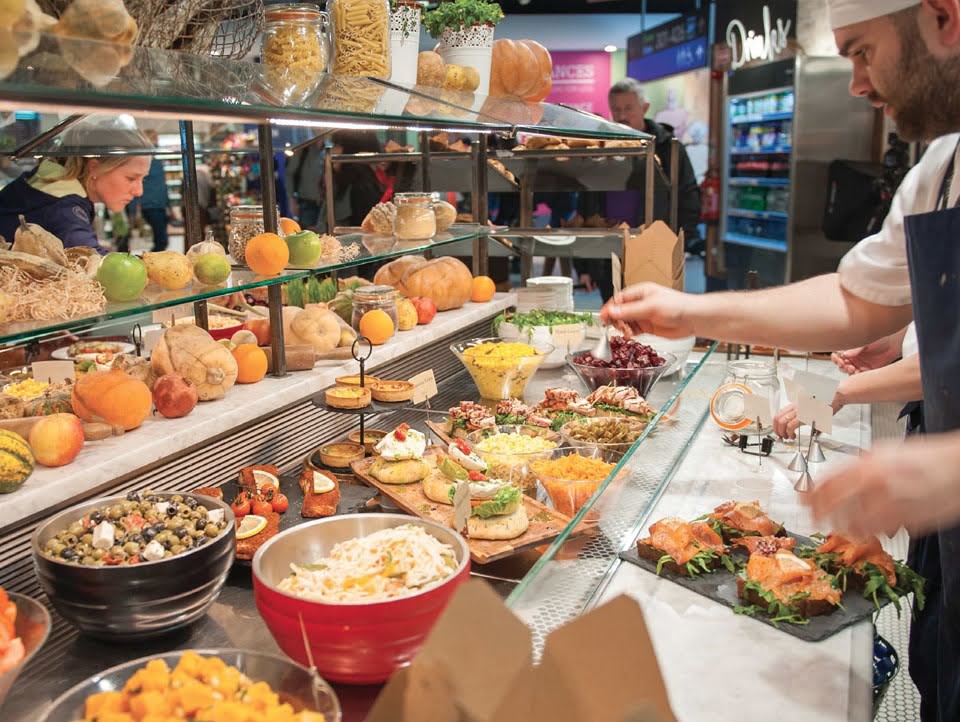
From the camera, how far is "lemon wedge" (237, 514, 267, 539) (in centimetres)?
192

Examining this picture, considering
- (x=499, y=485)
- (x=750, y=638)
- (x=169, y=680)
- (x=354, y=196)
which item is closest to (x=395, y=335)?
(x=499, y=485)

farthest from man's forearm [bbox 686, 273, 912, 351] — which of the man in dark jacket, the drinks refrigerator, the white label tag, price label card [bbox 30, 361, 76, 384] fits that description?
the drinks refrigerator

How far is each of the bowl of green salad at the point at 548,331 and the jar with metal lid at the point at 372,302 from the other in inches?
21.0

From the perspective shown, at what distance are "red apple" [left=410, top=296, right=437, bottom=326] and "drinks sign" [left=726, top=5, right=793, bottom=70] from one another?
26.4 feet

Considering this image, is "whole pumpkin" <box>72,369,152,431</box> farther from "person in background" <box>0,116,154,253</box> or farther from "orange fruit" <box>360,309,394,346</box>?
"person in background" <box>0,116,154,253</box>

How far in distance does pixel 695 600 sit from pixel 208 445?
49.4 inches

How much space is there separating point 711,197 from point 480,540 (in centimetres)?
1135

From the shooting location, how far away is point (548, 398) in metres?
2.91

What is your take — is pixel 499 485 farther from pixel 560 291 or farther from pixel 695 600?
pixel 560 291

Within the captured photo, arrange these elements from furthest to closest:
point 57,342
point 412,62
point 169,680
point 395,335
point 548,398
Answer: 1. point 57,342
2. point 395,335
3. point 548,398
4. point 412,62
5. point 169,680

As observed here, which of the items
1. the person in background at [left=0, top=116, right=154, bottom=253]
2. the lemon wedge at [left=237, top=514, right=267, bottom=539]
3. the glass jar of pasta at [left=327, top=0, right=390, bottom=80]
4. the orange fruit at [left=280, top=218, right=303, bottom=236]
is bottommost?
the lemon wedge at [left=237, top=514, right=267, bottom=539]

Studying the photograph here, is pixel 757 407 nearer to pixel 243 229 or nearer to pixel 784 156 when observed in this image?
pixel 243 229

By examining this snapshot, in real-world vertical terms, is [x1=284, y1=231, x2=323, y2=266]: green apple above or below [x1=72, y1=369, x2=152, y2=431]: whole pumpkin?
above

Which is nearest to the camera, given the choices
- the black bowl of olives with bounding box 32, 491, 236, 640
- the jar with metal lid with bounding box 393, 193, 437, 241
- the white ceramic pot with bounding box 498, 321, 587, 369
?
the black bowl of olives with bounding box 32, 491, 236, 640
